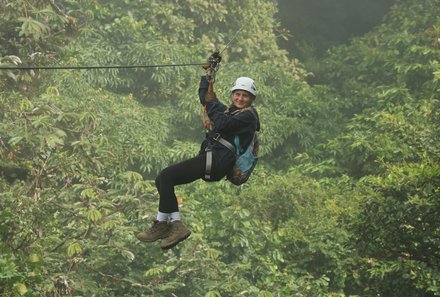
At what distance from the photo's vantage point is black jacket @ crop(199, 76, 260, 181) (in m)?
4.75

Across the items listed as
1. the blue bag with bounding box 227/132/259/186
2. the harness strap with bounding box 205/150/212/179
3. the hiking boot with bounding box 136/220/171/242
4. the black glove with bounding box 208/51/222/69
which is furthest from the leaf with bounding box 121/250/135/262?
the black glove with bounding box 208/51/222/69

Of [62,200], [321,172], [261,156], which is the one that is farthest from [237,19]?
[62,200]

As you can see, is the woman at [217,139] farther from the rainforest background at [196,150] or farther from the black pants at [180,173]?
the rainforest background at [196,150]

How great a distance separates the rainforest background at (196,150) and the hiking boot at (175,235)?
1550mm

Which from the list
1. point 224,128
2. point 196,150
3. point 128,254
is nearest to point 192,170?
point 224,128

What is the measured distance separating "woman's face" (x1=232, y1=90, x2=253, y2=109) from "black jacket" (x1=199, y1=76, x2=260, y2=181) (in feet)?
0.13

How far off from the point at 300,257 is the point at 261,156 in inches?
162

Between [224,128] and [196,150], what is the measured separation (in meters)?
7.71

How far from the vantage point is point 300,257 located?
10500mm

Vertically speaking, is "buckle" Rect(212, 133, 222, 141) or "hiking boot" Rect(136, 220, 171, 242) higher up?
"buckle" Rect(212, 133, 222, 141)

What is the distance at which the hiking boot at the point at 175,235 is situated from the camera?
16.6 feet

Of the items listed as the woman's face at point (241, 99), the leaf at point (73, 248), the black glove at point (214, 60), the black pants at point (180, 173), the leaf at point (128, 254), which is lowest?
the leaf at point (128, 254)

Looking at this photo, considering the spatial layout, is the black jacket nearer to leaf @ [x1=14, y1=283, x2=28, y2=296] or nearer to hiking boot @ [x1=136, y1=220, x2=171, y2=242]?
hiking boot @ [x1=136, y1=220, x2=171, y2=242]

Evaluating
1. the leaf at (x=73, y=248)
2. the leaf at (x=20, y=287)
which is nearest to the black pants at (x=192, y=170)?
the leaf at (x=20, y=287)
